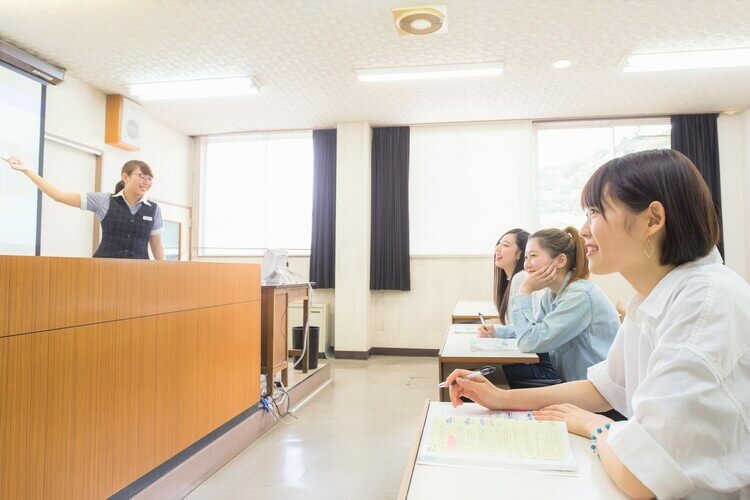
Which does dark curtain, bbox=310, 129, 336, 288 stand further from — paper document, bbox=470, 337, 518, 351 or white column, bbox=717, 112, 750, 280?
white column, bbox=717, 112, 750, 280

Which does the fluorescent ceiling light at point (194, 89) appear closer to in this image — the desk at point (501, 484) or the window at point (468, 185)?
the window at point (468, 185)

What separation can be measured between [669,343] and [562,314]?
1152mm

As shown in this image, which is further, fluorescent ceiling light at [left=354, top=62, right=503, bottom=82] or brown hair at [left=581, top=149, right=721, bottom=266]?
fluorescent ceiling light at [left=354, top=62, right=503, bottom=82]

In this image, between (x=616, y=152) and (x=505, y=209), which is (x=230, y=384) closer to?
(x=505, y=209)

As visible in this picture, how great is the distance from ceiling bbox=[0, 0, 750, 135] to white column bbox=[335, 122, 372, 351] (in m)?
0.48

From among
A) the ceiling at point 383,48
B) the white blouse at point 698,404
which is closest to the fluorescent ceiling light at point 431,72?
the ceiling at point 383,48

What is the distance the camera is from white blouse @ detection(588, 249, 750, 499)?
26.4 inches

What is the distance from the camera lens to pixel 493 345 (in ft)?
7.02

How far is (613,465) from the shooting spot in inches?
30.3

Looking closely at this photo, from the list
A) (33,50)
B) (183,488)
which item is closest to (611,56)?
(183,488)

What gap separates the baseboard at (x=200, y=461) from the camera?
1.90 metres

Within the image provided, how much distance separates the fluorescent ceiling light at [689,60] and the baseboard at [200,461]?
398 cm

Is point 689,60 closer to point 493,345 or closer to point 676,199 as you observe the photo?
point 493,345

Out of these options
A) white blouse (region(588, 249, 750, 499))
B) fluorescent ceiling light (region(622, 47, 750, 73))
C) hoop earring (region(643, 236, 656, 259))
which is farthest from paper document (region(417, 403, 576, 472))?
fluorescent ceiling light (region(622, 47, 750, 73))
